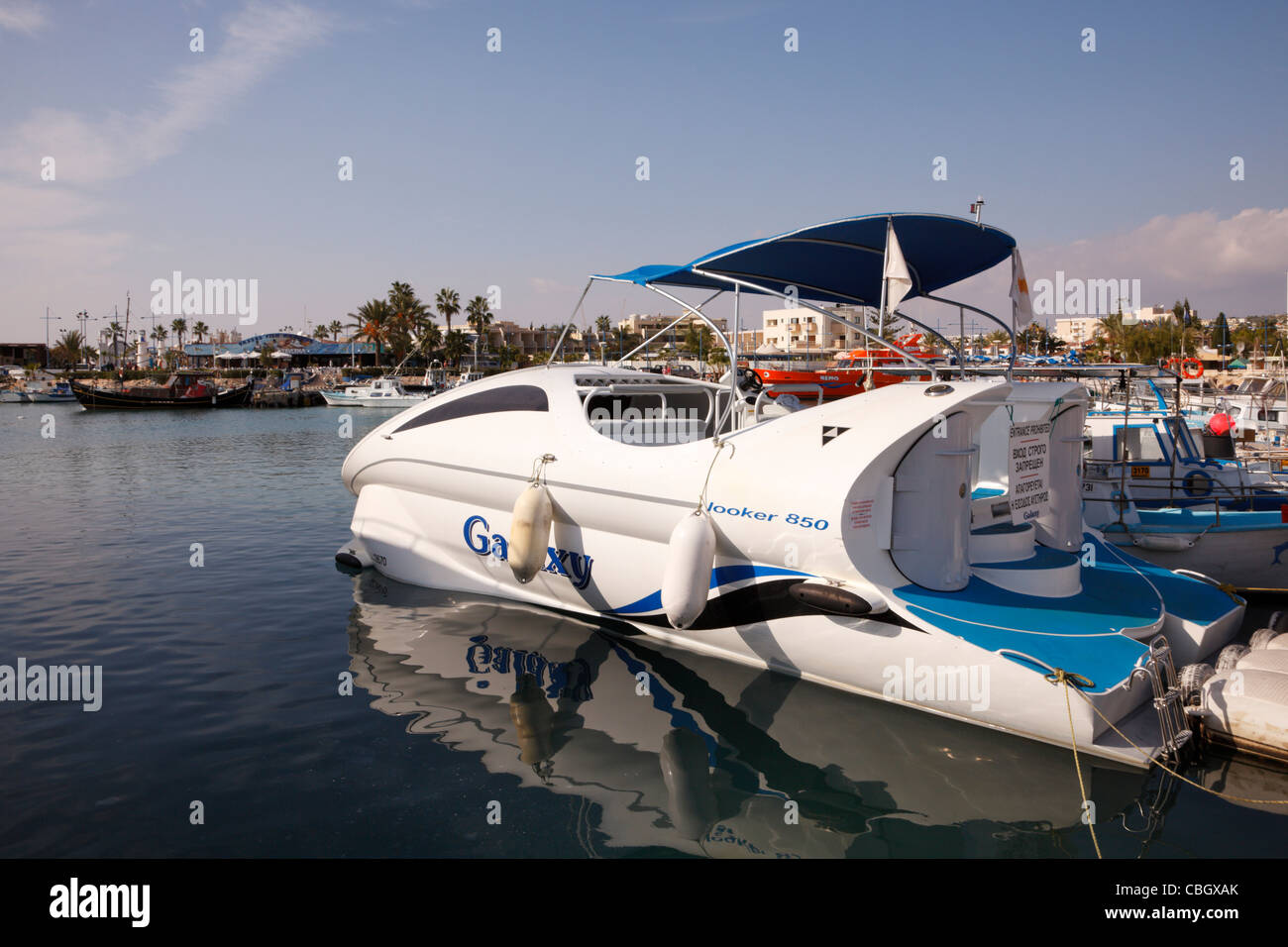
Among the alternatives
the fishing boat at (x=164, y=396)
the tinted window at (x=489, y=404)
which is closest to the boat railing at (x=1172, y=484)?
the tinted window at (x=489, y=404)

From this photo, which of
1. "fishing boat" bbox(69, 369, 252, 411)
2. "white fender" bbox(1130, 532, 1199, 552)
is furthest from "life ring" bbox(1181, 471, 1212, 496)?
"fishing boat" bbox(69, 369, 252, 411)

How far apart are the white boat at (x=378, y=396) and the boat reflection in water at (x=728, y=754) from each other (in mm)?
55565

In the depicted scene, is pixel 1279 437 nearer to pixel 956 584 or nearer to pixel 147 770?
pixel 956 584

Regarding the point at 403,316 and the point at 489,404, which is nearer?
the point at 489,404

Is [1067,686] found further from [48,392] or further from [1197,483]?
[48,392]

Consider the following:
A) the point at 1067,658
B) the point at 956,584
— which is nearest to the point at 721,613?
the point at 956,584

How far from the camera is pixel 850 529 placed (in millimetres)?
5617

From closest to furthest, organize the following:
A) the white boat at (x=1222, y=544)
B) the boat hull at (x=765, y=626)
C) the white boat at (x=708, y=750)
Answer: the white boat at (x=708, y=750)
the boat hull at (x=765, y=626)
the white boat at (x=1222, y=544)

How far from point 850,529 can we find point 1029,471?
8.16 feet

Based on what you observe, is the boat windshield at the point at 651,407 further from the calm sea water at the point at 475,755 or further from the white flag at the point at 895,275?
the white flag at the point at 895,275

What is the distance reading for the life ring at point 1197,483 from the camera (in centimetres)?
1058
